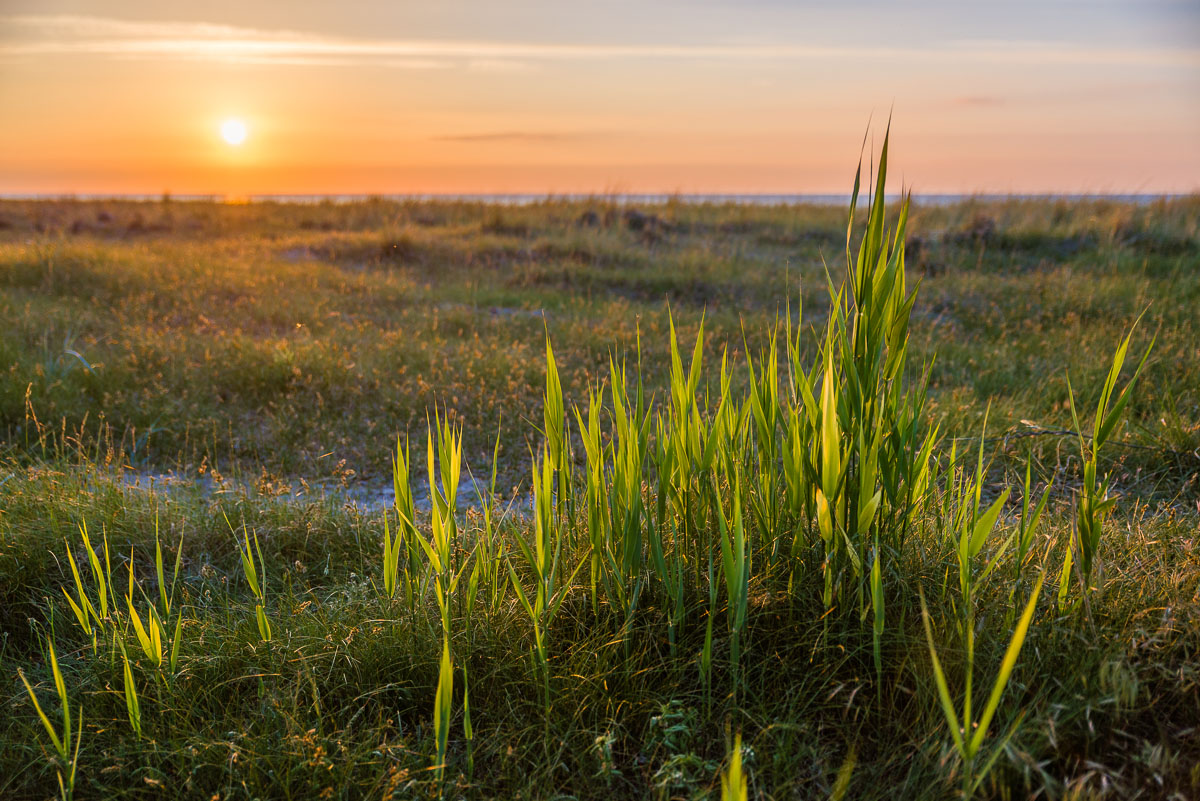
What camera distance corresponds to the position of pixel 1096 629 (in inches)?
63.5

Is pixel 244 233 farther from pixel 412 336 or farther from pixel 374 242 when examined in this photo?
pixel 412 336

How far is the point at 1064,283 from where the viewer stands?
7.82m

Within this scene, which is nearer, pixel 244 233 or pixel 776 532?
pixel 776 532

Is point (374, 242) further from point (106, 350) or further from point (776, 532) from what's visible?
point (776, 532)

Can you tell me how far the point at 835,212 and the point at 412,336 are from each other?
13678 mm

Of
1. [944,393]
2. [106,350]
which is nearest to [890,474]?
[944,393]

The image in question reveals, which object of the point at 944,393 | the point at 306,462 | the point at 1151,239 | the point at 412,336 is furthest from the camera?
the point at 1151,239

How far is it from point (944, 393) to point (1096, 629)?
116 inches

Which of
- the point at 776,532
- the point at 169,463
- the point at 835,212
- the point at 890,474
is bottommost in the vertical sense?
the point at 169,463

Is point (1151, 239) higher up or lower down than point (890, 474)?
higher up

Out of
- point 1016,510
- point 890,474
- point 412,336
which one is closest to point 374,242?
point 412,336

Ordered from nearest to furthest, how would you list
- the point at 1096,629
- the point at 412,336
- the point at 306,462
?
1. the point at 1096,629
2. the point at 306,462
3. the point at 412,336

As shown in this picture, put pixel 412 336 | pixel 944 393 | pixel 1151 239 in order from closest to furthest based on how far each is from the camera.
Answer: pixel 944 393 < pixel 412 336 < pixel 1151 239

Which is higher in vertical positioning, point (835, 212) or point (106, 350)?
point (835, 212)
